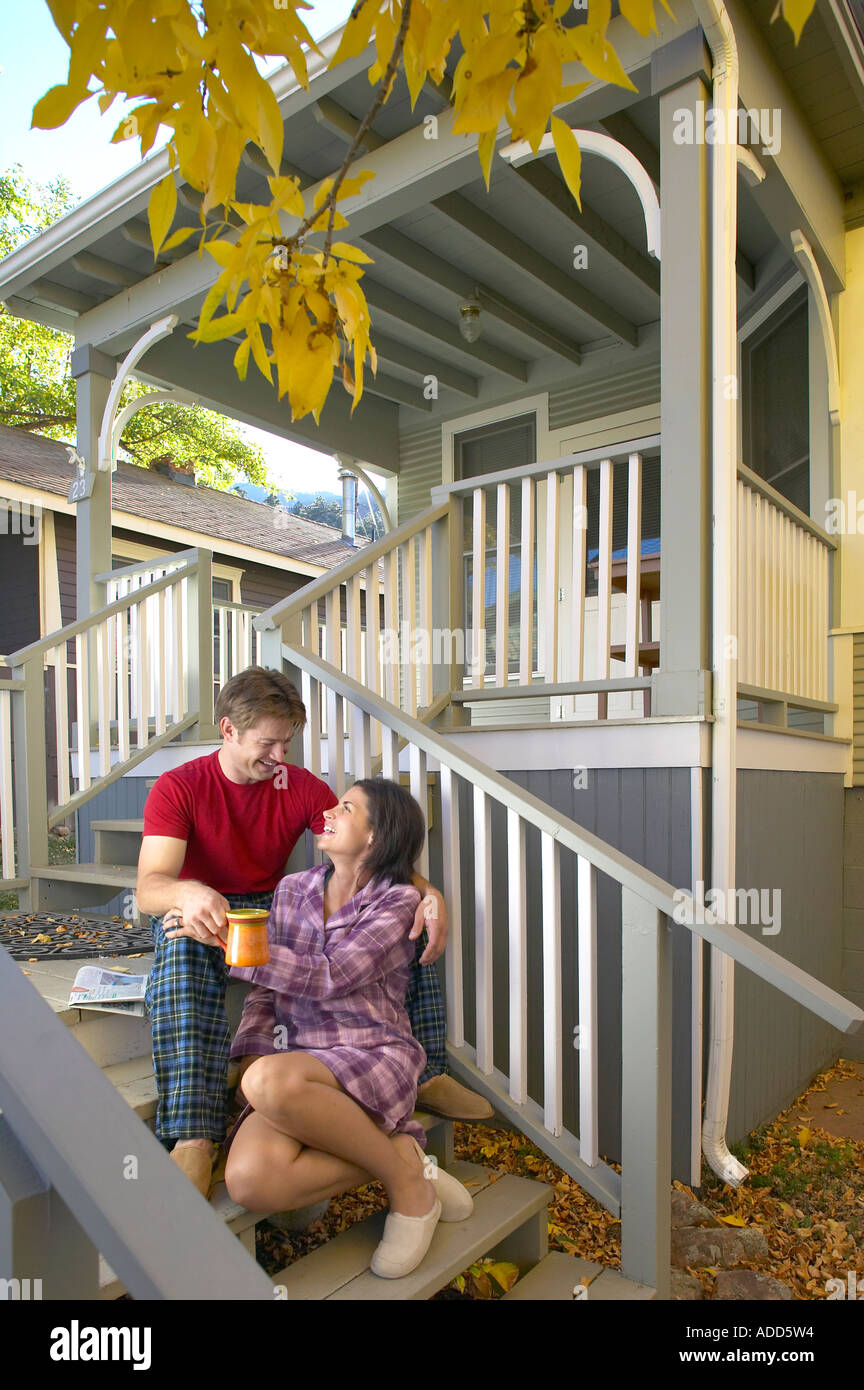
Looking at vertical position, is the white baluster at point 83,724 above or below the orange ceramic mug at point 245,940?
above

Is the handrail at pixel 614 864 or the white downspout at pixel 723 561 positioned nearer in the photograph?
the handrail at pixel 614 864

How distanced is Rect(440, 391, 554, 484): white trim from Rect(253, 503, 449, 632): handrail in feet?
8.77

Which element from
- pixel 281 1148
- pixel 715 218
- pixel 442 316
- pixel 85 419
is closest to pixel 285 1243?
pixel 281 1148

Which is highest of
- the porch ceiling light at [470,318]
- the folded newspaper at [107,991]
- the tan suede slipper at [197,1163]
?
the porch ceiling light at [470,318]

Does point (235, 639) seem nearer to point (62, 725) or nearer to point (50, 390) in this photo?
point (62, 725)

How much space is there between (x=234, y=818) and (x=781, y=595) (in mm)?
2766

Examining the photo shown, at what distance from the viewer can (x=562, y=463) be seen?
3.92m

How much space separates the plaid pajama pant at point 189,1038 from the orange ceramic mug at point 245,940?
1.15 feet

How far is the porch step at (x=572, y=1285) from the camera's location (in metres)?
2.18

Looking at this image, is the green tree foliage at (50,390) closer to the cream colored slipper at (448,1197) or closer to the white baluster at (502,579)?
the white baluster at (502,579)

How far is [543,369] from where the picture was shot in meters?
6.93

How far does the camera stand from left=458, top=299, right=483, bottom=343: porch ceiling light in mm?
5818

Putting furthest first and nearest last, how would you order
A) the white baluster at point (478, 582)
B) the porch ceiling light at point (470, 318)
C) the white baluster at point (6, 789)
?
the porch ceiling light at point (470, 318) → the white baluster at point (6, 789) → the white baluster at point (478, 582)

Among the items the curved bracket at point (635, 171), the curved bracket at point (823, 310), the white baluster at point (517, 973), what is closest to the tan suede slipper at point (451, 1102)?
the white baluster at point (517, 973)
